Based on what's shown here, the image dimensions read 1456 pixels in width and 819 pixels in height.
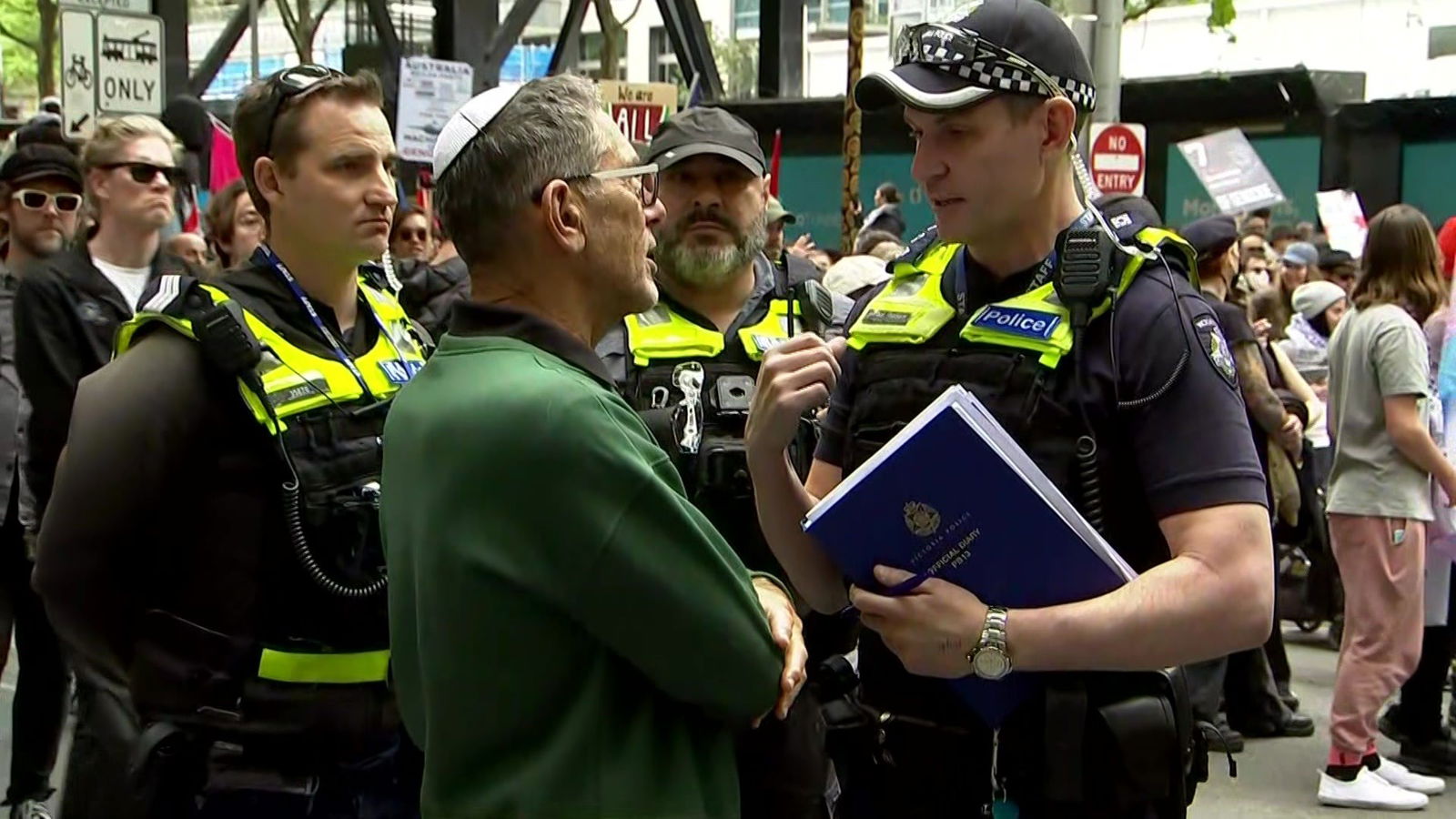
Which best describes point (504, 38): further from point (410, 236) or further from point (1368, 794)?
point (1368, 794)

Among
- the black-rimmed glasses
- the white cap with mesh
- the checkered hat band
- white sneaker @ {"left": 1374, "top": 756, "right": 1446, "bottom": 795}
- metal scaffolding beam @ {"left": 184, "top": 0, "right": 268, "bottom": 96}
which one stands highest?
metal scaffolding beam @ {"left": 184, "top": 0, "right": 268, "bottom": 96}

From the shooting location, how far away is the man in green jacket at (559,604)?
7.00 ft

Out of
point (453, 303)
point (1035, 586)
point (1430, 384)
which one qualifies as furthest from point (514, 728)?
point (1430, 384)

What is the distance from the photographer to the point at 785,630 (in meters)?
2.35

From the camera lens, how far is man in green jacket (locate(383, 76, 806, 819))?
2.13 meters

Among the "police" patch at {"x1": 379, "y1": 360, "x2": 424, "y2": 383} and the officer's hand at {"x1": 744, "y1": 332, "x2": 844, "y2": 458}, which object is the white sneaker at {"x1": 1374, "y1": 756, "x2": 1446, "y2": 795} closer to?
the "police" patch at {"x1": 379, "y1": 360, "x2": 424, "y2": 383}

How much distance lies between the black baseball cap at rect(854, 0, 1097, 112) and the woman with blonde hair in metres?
4.51

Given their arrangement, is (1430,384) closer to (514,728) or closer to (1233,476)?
(1233,476)

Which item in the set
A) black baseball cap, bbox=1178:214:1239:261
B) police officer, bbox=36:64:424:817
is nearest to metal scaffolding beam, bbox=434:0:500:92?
black baseball cap, bbox=1178:214:1239:261

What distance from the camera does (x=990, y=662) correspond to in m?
2.53

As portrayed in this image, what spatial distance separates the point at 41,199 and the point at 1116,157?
7.52 metres

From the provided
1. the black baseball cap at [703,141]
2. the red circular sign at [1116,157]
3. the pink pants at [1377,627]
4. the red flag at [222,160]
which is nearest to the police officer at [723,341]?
the black baseball cap at [703,141]

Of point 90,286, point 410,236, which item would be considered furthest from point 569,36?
point 90,286

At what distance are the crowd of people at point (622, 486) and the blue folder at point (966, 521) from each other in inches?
1.7
